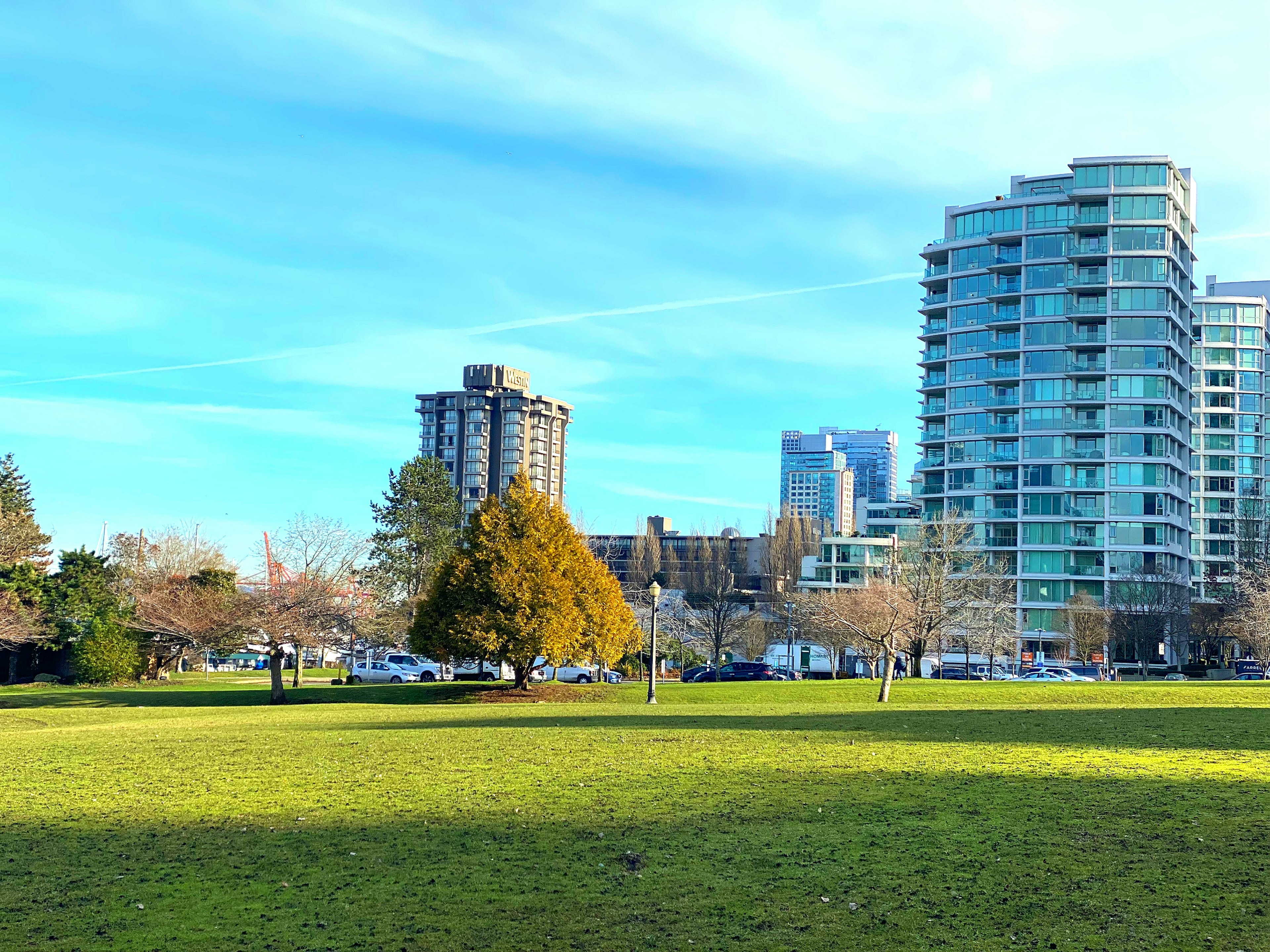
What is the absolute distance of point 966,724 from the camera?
1037 inches

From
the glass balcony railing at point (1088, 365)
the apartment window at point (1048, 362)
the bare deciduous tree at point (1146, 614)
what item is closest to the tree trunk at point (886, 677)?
the bare deciduous tree at point (1146, 614)

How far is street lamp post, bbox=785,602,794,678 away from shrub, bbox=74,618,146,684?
136 ft

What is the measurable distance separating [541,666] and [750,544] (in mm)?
147833

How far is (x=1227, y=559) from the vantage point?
124500 millimetres

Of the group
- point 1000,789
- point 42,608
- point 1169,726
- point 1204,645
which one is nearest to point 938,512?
point 1204,645

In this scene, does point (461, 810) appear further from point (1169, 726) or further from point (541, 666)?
point (541, 666)

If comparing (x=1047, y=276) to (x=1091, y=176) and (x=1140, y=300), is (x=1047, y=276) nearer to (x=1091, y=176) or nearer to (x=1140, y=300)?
(x=1140, y=300)

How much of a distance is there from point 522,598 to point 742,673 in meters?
28.9

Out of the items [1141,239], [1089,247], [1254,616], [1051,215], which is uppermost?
[1051,215]

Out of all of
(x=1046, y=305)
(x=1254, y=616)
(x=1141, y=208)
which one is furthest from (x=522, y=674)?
(x=1141, y=208)

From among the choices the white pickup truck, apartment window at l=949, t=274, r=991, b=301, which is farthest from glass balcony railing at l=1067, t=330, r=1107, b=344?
the white pickup truck

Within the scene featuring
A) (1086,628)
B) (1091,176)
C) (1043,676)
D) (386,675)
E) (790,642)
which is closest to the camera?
(386,675)

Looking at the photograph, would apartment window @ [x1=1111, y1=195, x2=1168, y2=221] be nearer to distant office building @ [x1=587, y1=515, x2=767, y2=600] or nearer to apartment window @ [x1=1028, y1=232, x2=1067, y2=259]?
apartment window @ [x1=1028, y1=232, x2=1067, y2=259]

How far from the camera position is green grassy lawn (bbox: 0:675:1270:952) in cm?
902
